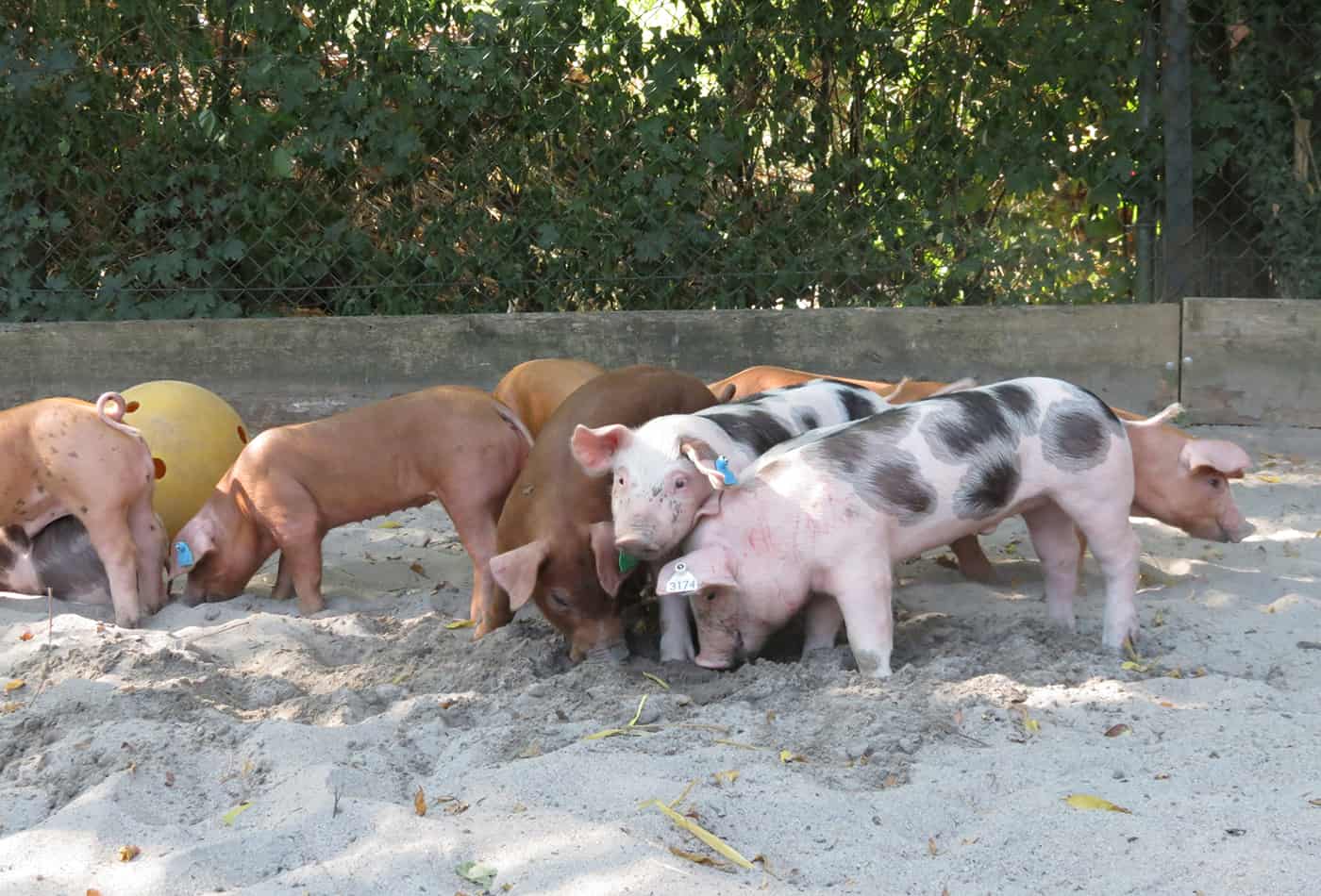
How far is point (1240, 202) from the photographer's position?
7.38 m

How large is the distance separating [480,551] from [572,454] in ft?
A: 2.35

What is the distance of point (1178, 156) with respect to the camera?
726 centimetres

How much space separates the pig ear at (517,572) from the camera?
4.20 metres

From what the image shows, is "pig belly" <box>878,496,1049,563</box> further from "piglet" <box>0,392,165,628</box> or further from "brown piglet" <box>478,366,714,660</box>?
"piglet" <box>0,392,165,628</box>

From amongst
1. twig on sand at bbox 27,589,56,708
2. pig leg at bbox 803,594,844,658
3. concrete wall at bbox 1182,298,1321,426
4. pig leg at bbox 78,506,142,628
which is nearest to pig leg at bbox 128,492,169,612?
pig leg at bbox 78,506,142,628

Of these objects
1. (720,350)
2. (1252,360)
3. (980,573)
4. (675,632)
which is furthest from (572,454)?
(1252,360)

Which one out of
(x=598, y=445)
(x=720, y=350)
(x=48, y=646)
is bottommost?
(x=48, y=646)

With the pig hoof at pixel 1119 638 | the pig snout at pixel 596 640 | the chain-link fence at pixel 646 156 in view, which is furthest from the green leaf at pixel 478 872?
the chain-link fence at pixel 646 156

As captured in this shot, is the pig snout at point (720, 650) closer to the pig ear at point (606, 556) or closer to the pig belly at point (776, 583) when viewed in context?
the pig belly at point (776, 583)

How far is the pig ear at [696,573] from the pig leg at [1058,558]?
1122 millimetres

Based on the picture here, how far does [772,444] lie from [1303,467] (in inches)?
118

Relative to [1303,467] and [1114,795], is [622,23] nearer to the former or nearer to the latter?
[1303,467]

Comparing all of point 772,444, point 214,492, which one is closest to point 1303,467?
point 772,444

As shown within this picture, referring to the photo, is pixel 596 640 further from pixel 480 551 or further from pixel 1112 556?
pixel 1112 556
